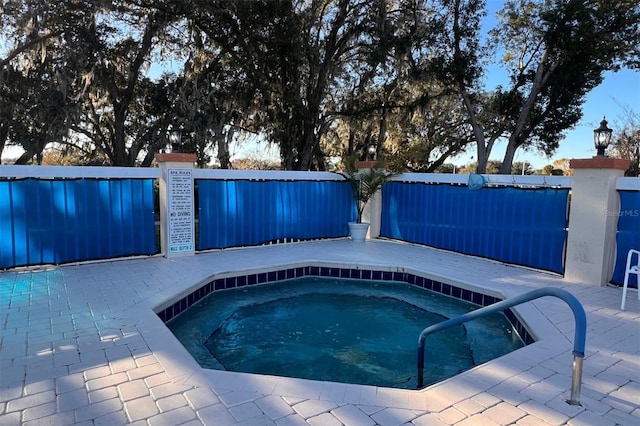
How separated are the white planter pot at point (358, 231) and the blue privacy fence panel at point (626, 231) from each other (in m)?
4.59

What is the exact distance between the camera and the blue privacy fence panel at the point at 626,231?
17.1 feet

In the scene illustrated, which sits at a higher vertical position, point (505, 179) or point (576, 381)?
point (505, 179)

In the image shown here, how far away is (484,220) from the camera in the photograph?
277 inches

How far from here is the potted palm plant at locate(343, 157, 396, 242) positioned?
8719mm

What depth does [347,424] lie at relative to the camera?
7.37 ft

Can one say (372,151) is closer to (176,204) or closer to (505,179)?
(505,179)

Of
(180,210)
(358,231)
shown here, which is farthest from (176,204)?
(358,231)

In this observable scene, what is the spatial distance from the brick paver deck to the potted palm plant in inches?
179

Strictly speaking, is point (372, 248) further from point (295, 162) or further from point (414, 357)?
point (295, 162)

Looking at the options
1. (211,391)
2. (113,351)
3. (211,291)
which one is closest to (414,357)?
(211,391)

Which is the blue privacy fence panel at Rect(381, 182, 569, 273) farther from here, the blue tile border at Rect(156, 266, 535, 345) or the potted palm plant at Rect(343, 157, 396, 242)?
the blue tile border at Rect(156, 266, 535, 345)

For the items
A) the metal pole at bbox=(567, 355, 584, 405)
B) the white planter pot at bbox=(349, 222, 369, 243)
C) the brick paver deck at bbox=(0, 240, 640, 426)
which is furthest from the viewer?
the white planter pot at bbox=(349, 222, 369, 243)

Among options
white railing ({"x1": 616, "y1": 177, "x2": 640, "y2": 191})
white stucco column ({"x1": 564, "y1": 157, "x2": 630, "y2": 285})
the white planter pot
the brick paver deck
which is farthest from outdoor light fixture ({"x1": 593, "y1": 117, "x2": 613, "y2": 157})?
the white planter pot

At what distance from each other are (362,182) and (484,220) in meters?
2.86
